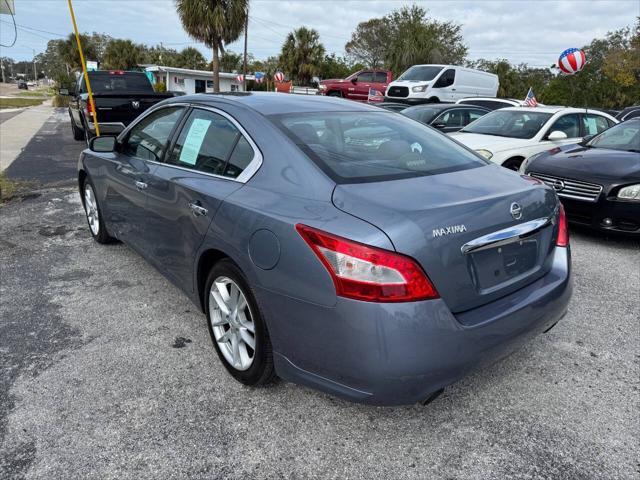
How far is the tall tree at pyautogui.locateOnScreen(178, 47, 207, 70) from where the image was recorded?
60.5 metres

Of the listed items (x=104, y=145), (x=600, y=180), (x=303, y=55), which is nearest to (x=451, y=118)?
(x=600, y=180)

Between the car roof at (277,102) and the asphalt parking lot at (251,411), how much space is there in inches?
58.8

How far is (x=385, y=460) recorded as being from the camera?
84.4 inches

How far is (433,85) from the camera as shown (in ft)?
55.3

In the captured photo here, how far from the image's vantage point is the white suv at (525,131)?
23.0ft

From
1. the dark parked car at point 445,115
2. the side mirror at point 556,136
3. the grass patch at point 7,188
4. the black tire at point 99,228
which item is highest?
the side mirror at point 556,136

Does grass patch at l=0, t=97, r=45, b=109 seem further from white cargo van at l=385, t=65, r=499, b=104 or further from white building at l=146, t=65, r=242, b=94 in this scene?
white cargo van at l=385, t=65, r=499, b=104

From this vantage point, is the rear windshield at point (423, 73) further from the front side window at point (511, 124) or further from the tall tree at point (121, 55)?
the tall tree at point (121, 55)

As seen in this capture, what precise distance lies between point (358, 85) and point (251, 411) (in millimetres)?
21298

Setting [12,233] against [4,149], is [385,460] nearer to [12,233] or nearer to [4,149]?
[12,233]

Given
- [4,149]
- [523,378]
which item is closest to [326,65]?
[4,149]

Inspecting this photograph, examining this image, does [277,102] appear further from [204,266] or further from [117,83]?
[117,83]

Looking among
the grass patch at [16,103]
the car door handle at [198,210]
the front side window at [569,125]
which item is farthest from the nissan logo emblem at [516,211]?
the grass patch at [16,103]

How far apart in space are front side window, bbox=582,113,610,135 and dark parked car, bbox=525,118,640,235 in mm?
2090
